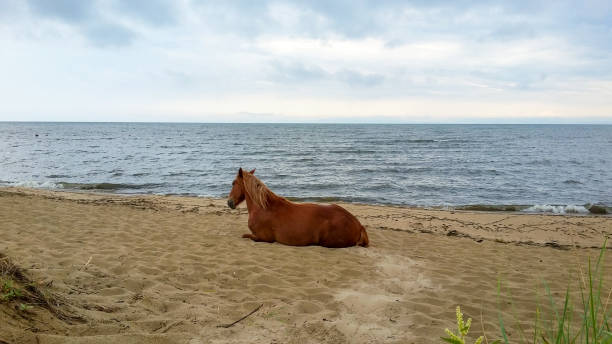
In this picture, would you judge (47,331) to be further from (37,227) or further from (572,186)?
(572,186)

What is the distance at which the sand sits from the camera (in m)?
3.41

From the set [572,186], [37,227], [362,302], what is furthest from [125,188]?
[572,186]

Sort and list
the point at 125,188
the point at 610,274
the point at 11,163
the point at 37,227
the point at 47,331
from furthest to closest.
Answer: the point at 11,163, the point at 125,188, the point at 37,227, the point at 610,274, the point at 47,331

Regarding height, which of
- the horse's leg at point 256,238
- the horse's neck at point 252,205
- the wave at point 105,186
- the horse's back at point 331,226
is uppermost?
the horse's neck at point 252,205

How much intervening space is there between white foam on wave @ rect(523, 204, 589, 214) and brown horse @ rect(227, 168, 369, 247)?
9.37m

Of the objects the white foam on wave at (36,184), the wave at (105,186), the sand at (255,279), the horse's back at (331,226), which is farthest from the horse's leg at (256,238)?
the white foam on wave at (36,184)

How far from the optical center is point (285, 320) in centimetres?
374

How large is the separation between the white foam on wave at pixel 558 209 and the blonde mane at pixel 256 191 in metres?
10.4

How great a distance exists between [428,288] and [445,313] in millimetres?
849

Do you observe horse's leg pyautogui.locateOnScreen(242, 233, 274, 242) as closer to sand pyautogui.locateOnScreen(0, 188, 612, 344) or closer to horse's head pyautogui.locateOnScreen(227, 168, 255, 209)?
sand pyautogui.locateOnScreen(0, 188, 612, 344)

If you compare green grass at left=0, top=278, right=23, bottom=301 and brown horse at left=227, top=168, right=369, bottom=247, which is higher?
green grass at left=0, top=278, right=23, bottom=301

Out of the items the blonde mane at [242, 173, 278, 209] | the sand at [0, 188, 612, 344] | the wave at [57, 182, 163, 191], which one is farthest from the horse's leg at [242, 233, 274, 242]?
the wave at [57, 182, 163, 191]

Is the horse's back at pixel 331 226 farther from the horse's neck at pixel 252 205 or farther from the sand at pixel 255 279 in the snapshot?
the horse's neck at pixel 252 205

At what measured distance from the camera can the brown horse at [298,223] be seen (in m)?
6.87
